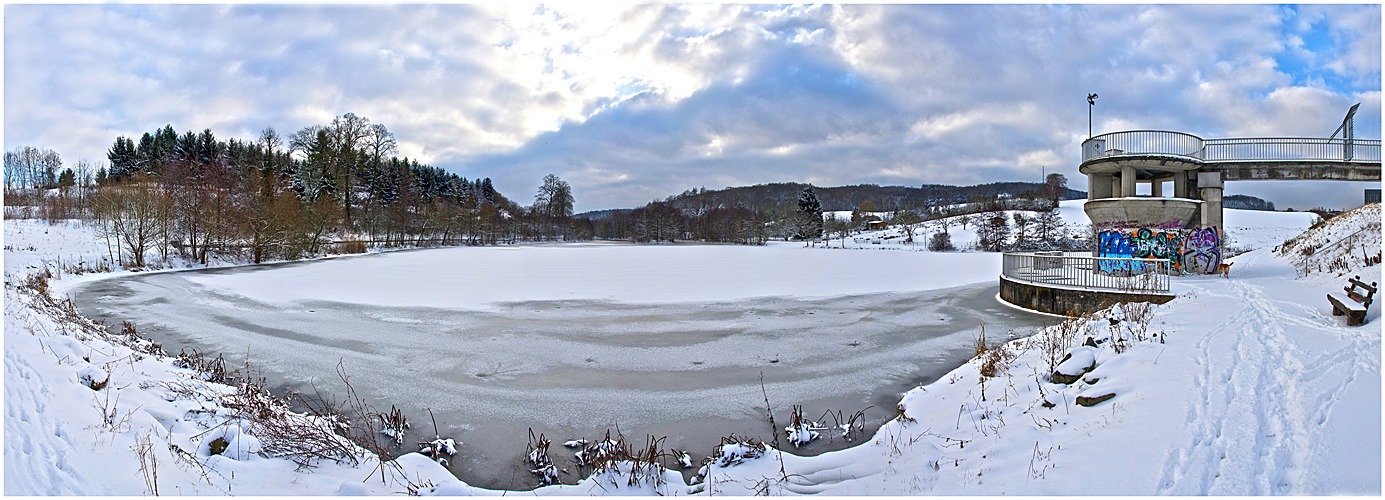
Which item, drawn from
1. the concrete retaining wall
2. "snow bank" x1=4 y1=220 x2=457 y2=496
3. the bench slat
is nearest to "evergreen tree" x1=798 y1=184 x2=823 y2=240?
the concrete retaining wall

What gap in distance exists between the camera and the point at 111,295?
16562mm

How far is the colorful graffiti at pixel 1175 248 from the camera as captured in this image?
53.2ft

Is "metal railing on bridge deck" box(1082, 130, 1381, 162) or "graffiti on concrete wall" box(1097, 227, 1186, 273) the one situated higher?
"metal railing on bridge deck" box(1082, 130, 1381, 162)

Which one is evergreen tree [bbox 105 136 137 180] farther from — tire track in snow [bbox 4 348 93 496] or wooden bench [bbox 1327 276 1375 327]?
wooden bench [bbox 1327 276 1375 327]

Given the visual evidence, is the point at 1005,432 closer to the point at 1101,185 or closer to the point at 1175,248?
the point at 1175,248

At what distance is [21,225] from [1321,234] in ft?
199

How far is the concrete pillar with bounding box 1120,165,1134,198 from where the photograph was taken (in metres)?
17.3

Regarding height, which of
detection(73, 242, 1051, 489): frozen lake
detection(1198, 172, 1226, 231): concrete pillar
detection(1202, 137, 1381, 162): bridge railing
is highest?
detection(1202, 137, 1381, 162): bridge railing

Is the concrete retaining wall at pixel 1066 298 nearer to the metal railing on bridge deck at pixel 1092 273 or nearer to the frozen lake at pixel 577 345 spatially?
the metal railing on bridge deck at pixel 1092 273

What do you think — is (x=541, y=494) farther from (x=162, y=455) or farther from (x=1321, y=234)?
(x=1321, y=234)

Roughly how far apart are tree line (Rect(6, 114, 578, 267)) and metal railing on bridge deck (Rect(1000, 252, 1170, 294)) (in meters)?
34.6

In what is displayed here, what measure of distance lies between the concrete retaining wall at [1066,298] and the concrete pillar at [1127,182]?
577 cm

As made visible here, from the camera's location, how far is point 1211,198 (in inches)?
696

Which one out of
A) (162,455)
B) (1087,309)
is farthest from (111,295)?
(1087,309)
